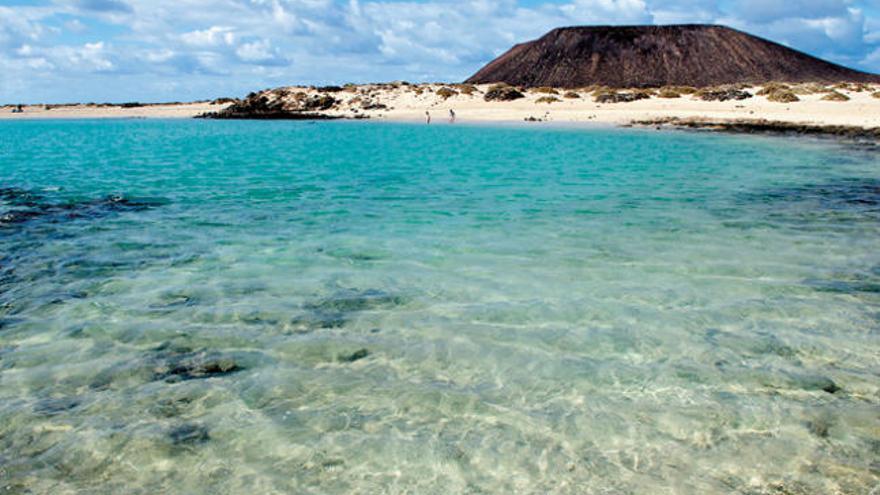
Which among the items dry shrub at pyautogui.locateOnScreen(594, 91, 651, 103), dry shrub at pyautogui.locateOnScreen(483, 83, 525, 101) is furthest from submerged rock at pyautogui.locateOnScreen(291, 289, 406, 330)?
dry shrub at pyautogui.locateOnScreen(483, 83, 525, 101)

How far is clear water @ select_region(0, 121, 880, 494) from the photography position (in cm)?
521

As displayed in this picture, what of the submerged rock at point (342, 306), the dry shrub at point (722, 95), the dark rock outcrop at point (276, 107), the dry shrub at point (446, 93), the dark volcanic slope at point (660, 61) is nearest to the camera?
the submerged rock at point (342, 306)

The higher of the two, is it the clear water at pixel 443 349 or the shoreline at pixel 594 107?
the shoreline at pixel 594 107

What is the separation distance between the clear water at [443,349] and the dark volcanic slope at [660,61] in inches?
4247

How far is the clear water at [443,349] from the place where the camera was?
5.21 m

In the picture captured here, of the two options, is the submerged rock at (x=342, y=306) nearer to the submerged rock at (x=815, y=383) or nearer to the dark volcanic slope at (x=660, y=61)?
the submerged rock at (x=815, y=383)

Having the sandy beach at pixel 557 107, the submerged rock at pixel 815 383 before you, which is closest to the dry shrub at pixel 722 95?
the sandy beach at pixel 557 107

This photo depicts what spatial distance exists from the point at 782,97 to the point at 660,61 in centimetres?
6750

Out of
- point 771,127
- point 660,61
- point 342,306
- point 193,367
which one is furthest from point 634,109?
point 660,61

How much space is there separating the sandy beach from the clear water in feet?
126

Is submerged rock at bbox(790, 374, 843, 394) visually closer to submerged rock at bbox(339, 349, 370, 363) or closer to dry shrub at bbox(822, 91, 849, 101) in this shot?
submerged rock at bbox(339, 349, 370, 363)

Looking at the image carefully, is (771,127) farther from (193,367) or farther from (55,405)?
(55,405)

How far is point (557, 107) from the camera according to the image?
6969 centimetres

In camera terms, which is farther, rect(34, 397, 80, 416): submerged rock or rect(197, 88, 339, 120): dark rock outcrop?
rect(197, 88, 339, 120): dark rock outcrop
